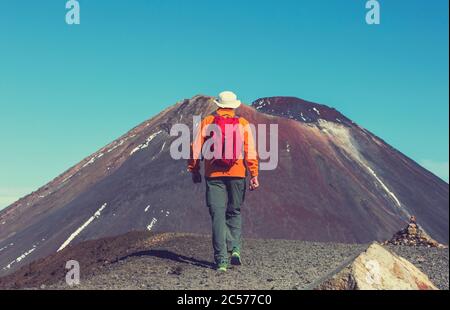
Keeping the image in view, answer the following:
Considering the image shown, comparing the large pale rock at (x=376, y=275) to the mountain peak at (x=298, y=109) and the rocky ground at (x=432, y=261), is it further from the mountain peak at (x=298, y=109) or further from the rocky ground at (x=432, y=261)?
the mountain peak at (x=298, y=109)

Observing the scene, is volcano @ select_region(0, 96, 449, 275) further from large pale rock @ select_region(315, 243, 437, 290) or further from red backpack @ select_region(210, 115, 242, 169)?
large pale rock @ select_region(315, 243, 437, 290)

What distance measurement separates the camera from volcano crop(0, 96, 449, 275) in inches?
1203

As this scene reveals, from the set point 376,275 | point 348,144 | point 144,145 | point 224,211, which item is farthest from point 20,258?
point 348,144

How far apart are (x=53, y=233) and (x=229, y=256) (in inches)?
866

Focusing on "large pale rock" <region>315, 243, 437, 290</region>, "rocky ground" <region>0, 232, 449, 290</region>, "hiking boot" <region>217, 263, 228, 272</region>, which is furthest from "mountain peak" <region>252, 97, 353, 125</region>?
"large pale rock" <region>315, 243, 437, 290</region>

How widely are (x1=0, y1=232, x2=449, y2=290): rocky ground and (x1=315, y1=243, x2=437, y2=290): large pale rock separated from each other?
30 cm

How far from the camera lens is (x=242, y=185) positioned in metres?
10.2

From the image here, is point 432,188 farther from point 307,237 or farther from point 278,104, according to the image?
point 307,237

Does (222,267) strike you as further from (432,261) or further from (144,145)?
(144,145)

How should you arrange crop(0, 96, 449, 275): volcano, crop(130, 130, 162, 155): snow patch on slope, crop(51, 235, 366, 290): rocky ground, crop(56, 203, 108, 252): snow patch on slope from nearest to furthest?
crop(51, 235, 366, 290): rocky ground, crop(56, 203, 108, 252): snow patch on slope, crop(0, 96, 449, 275): volcano, crop(130, 130, 162, 155): snow patch on slope

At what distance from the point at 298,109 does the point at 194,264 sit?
44949 millimetres

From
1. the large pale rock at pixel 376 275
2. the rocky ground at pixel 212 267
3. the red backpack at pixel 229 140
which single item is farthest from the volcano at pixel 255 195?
the large pale rock at pixel 376 275
